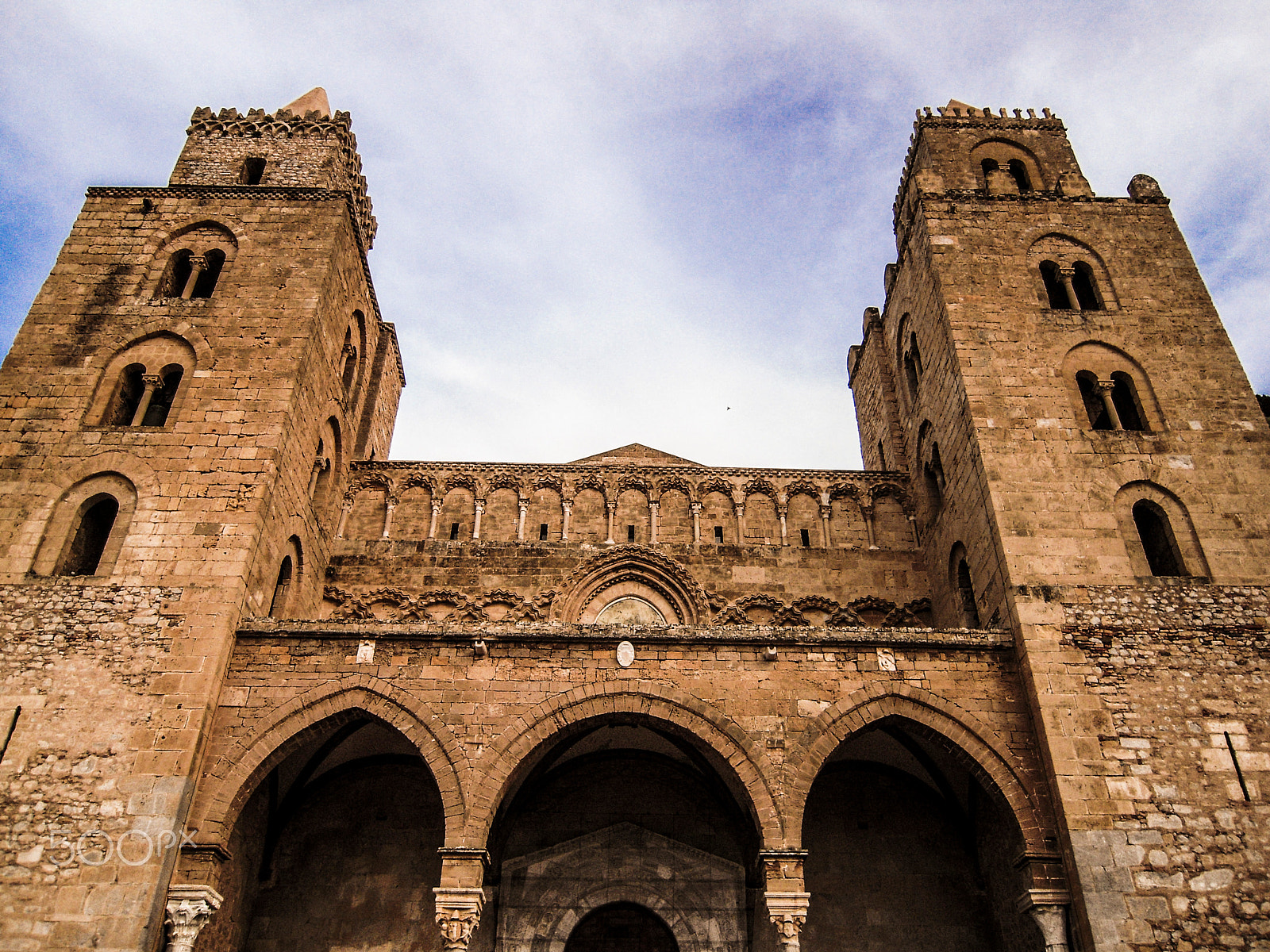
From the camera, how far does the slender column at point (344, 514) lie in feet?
53.3

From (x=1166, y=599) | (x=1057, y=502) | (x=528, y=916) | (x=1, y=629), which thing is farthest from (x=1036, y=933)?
(x=1, y=629)

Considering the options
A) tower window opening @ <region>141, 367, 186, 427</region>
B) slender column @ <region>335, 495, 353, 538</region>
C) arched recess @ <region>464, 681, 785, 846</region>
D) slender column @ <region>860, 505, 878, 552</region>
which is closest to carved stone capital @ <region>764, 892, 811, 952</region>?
arched recess @ <region>464, 681, 785, 846</region>

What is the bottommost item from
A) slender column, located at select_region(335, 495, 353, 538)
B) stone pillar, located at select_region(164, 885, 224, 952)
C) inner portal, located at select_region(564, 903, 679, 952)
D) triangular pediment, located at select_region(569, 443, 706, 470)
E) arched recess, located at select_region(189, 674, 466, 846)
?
stone pillar, located at select_region(164, 885, 224, 952)

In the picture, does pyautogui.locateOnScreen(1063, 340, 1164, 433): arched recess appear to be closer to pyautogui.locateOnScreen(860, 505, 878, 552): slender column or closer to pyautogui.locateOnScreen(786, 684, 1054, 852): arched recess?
pyautogui.locateOnScreen(860, 505, 878, 552): slender column

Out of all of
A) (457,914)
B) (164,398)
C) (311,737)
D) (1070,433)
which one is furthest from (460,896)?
(1070,433)

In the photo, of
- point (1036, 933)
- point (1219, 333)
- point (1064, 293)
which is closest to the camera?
point (1036, 933)

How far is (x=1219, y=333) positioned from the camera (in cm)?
1445

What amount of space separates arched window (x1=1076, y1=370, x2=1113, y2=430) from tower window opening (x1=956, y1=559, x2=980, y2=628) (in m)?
2.81

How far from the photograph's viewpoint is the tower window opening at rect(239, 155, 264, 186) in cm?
1677

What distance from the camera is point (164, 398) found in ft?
46.2

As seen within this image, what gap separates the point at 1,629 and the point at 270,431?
396 centimetres

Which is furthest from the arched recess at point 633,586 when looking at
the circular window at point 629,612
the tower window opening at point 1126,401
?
the tower window opening at point 1126,401

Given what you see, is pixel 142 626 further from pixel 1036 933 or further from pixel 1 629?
pixel 1036 933

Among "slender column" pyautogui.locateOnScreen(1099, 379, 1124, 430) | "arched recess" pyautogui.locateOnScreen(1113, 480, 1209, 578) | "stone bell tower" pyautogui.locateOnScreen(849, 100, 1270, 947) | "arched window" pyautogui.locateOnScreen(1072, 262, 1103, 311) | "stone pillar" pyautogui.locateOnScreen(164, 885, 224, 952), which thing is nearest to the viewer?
"stone pillar" pyautogui.locateOnScreen(164, 885, 224, 952)
